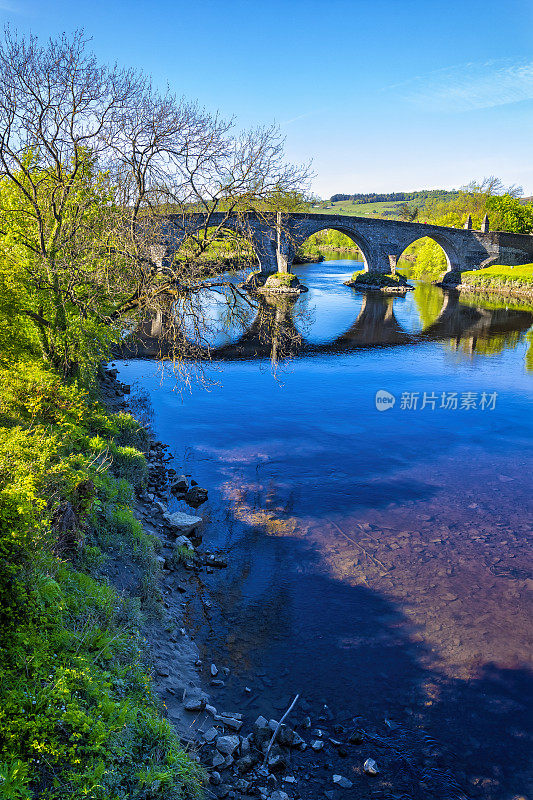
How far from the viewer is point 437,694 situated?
804 cm

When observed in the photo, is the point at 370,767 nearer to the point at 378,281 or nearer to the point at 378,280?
the point at 378,281

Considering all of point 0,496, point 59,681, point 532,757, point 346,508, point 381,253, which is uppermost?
point 381,253

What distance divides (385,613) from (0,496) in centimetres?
743

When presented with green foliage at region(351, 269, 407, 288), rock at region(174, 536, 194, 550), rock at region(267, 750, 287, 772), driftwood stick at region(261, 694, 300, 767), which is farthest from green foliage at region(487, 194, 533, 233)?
rock at region(267, 750, 287, 772)

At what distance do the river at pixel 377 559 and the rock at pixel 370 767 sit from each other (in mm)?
139

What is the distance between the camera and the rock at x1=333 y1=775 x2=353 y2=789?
645 centimetres

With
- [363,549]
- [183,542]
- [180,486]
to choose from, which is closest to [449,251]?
[180,486]

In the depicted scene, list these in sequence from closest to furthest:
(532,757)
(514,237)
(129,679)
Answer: (129,679) < (532,757) < (514,237)

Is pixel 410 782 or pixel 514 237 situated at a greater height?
pixel 514 237

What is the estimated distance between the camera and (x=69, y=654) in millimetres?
5934

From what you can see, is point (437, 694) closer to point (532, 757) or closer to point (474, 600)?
point (532, 757)

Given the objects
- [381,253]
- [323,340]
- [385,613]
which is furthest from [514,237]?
[385,613]

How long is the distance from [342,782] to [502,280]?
71.5m

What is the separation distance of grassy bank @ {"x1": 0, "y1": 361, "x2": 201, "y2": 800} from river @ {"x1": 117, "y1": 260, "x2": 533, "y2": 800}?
1.87 m
